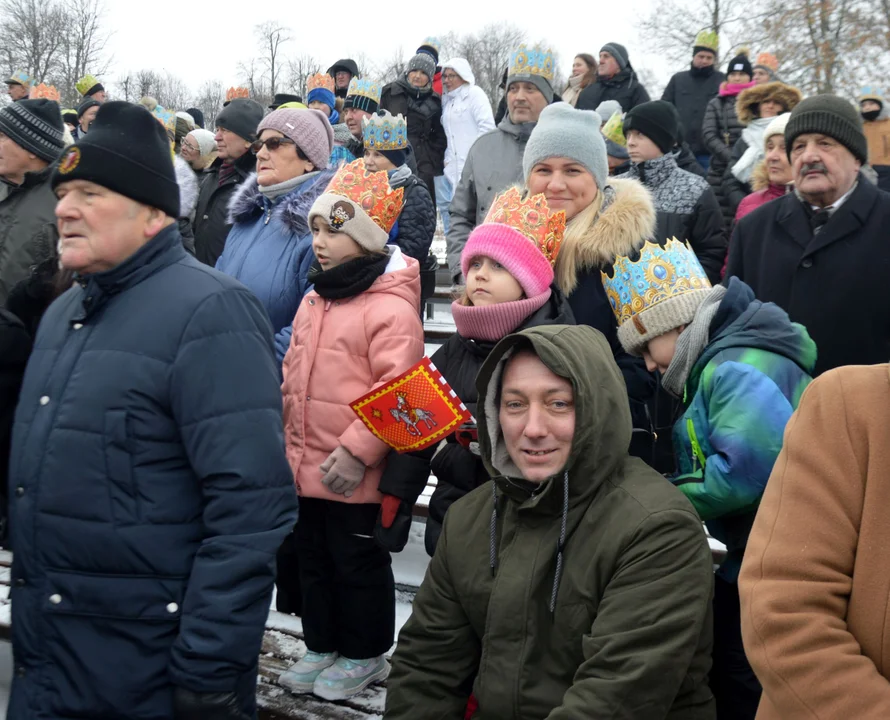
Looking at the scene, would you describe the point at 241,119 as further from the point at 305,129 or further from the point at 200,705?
the point at 200,705

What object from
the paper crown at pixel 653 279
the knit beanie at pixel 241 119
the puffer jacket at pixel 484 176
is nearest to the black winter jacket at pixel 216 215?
the knit beanie at pixel 241 119

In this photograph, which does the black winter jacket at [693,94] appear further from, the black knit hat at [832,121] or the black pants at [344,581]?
the black pants at [344,581]

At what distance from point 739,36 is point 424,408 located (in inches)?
819

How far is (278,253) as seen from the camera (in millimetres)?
4195

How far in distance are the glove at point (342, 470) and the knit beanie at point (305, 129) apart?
1.66 m

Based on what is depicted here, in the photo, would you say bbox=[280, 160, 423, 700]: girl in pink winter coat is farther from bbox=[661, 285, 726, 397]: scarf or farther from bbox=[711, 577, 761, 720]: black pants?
bbox=[711, 577, 761, 720]: black pants

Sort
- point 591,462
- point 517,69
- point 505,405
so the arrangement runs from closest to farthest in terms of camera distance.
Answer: point 591,462 → point 505,405 → point 517,69

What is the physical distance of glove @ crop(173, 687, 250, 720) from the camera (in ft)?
6.93

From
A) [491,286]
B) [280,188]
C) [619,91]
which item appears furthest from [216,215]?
[619,91]

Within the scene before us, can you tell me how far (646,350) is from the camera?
3.16 m

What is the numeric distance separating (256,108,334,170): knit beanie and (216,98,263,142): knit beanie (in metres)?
1.50

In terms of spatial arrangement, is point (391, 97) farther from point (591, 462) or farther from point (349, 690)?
point (591, 462)

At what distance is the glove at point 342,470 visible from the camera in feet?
11.4

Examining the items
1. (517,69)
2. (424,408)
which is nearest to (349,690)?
(424,408)
